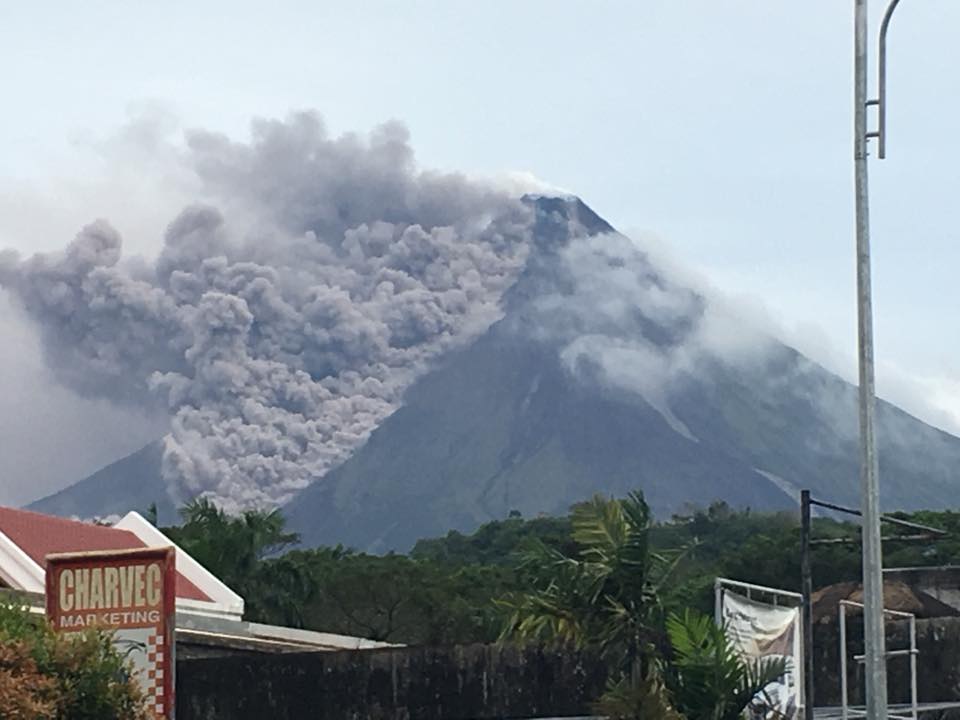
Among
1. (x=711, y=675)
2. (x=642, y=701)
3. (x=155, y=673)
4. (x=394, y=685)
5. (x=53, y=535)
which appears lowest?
(x=642, y=701)

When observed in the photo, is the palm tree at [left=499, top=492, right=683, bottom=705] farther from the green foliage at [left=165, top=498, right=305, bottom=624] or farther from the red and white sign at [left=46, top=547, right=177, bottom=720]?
the green foliage at [left=165, top=498, right=305, bottom=624]

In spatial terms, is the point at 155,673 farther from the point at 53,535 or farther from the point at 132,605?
the point at 53,535

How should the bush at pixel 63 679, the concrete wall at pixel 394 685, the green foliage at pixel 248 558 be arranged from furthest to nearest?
the green foliage at pixel 248 558 → the concrete wall at pixel 394 685 → the bush at pixel 63 679

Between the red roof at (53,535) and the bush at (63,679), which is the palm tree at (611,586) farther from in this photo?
the bush at (63,679)

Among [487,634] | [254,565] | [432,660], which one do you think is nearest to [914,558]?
[487,634]

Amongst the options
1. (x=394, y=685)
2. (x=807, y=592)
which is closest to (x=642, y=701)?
(x=807, y=592)

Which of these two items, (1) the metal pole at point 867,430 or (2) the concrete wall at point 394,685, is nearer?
(1) the metal pole at point 867,430

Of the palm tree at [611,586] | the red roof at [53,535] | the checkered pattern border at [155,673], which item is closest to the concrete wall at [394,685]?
the palm tree at [611,586]
